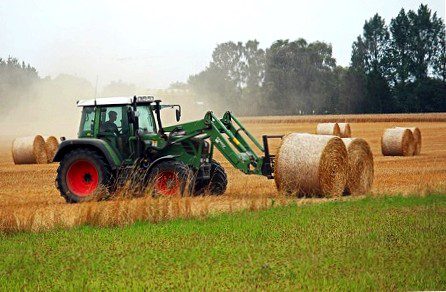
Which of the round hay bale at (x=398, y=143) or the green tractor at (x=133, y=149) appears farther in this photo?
the round hay bale at (x=398, y=143)

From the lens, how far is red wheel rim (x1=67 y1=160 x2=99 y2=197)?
1792cm

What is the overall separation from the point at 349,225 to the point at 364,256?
246cm

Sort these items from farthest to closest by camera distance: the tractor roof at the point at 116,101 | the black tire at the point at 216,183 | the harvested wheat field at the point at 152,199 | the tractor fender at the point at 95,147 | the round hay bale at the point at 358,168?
the black tire at the point at 216,183
the round hay bale at the point at 358,168
the tractor roof at the point at 116,101
the tractor fender at the point at 95,147
the harvested wheat field at the point at 152,199

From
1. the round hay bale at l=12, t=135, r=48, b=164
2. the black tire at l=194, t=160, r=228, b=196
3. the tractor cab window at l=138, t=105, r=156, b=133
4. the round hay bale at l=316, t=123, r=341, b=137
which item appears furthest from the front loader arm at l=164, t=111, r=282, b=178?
the round hay bale at l=316, t=123, r=341, b=137

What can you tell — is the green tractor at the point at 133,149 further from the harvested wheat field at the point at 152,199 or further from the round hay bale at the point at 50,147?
the round hay bale at the point at 50,147

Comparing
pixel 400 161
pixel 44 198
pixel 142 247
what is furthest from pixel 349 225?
pixel 400 161

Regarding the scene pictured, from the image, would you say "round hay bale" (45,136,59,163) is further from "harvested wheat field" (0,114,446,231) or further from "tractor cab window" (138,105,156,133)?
"tractor cab window" (138,105,156,133)

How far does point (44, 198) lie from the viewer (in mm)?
18641

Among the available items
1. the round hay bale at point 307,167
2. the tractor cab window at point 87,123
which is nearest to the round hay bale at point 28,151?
the tractor cab window at point 87,123

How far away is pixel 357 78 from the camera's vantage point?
80375 mm

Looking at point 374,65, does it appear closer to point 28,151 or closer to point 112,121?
point 28,151

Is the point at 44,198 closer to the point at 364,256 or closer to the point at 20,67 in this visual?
the point at 364,256

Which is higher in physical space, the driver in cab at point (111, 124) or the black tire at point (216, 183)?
the driver in cab at point (111, 124)

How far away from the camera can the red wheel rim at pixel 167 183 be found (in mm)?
17156
